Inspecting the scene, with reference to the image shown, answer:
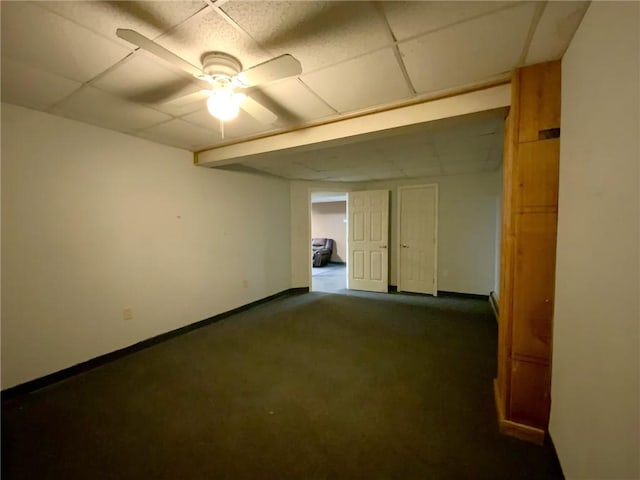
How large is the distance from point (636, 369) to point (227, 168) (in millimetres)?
4119

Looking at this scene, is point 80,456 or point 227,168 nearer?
point 80,456

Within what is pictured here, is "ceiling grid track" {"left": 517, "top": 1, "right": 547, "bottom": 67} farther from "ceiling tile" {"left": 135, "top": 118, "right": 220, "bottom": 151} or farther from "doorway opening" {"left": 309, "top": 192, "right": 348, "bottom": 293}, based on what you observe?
"doorway opening" {"left": 309, "top": 192, "right": 348, "bottom": 293}

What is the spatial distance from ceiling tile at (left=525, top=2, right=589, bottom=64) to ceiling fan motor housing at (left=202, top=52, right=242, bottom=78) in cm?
153

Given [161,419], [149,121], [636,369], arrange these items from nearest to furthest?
[636,369] → [161,419] → [149,121]

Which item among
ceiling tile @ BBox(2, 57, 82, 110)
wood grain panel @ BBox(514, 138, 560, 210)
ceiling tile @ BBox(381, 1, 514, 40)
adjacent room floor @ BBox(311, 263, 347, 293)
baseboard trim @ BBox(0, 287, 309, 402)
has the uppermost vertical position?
ceiling tile @ BBox(381, 1, 514, 40)

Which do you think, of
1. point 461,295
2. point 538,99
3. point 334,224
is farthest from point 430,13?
point 334,224

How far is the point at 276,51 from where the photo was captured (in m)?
1.50

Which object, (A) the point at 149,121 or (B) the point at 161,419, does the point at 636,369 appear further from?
(A) the point at 149,121

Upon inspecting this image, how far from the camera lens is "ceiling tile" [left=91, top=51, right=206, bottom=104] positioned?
1593mm

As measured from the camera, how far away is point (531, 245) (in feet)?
5.26

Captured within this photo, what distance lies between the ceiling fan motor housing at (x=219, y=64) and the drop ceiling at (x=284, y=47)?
34 mm

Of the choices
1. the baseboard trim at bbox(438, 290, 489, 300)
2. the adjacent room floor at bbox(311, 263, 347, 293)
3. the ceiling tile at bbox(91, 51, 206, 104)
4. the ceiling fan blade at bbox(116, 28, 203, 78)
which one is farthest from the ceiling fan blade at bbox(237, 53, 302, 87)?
the baseboard trim at bbox(438, 290, 489, 300)

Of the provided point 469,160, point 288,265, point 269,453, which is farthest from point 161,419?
point 469,160

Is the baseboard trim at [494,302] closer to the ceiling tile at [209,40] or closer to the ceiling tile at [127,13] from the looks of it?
the ceiling tile at [209,40]
